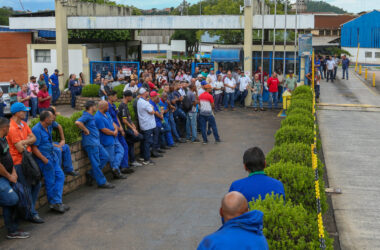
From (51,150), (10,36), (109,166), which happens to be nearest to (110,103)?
(109,166)

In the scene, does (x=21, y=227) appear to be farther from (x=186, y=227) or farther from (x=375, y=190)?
(x=375, y=190)

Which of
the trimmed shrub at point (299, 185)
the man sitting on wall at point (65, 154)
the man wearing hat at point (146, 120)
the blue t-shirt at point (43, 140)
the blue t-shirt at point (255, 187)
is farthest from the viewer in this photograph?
the man wearing hat at point (146, 120)

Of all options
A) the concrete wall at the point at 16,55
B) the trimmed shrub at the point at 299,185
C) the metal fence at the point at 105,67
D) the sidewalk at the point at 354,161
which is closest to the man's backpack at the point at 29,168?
the trimmed shrub at the point at 299,185

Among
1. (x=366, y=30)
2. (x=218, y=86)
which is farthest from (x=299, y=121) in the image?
(x=366, y=30)

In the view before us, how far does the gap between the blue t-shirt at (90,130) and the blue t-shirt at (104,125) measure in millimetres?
229

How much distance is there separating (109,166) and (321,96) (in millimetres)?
17247

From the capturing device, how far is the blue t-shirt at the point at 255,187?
511 centimetres

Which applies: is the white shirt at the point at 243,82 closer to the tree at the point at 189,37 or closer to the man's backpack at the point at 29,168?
the man's backpack at the point at 29,168

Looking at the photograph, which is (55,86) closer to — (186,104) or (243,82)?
(243,82)

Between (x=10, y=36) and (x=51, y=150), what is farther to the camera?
(x=10, y=36)

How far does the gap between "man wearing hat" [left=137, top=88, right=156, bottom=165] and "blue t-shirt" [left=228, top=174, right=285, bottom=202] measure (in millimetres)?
7053

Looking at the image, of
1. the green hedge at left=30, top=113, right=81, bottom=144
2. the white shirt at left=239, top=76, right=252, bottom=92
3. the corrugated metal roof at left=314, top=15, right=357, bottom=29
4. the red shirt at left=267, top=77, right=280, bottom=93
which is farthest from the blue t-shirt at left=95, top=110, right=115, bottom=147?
the corrugated metal roof at left=314, top=15, right=357, bottom=29

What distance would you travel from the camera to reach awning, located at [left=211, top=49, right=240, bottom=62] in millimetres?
23547

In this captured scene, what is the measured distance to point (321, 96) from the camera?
25812mm
